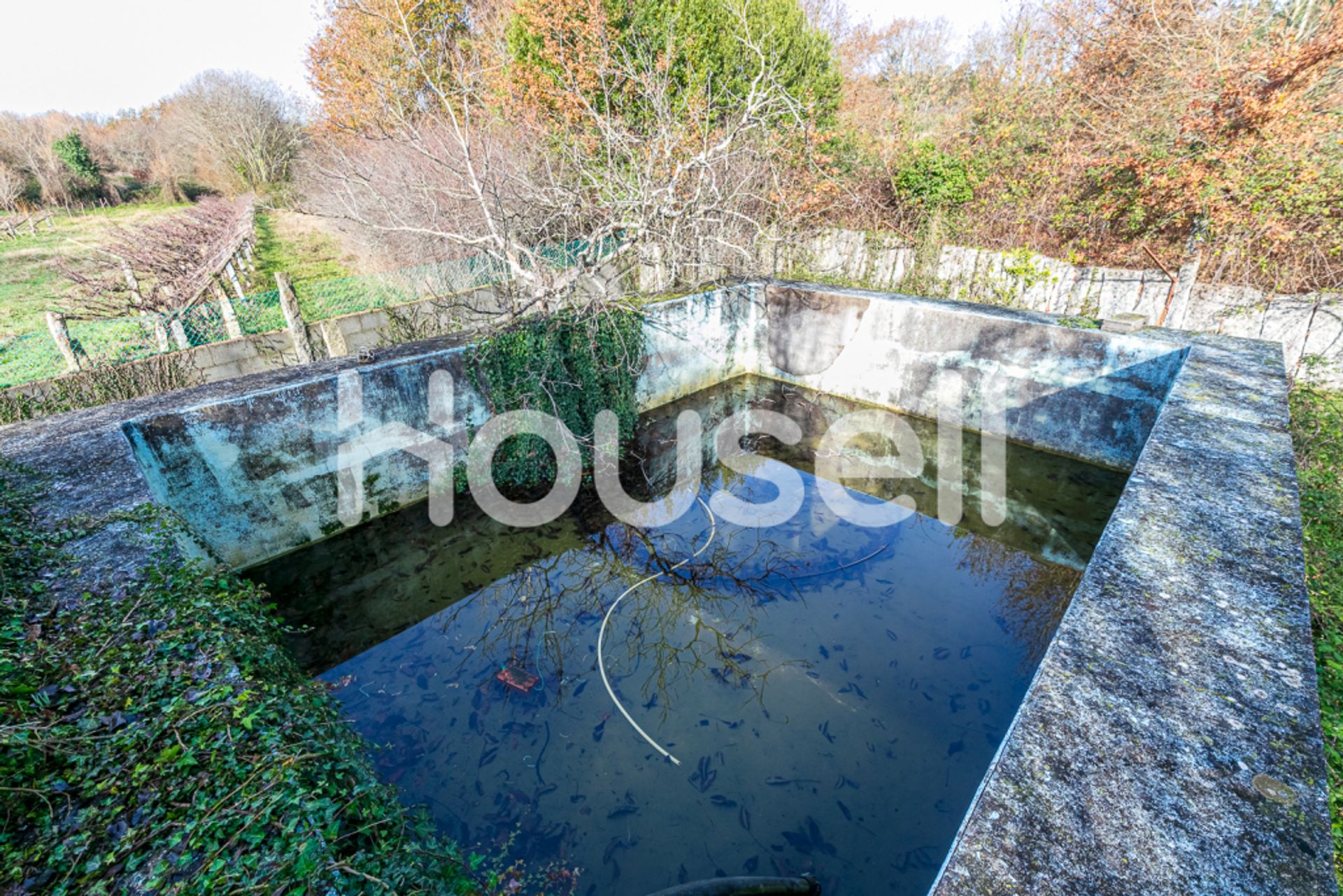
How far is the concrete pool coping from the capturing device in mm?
1233

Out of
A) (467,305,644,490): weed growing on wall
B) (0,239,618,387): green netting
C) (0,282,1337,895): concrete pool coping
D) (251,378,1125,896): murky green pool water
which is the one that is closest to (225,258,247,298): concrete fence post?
(0,239,618,387): green netting

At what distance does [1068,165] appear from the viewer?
8922 mm

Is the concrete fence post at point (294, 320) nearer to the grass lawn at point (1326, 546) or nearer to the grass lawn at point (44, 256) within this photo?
the grass lawn at point (44, 256)

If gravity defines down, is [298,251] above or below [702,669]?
above

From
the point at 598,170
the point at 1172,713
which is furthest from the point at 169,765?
the point at 598,170

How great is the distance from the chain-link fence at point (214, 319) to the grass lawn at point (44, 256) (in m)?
3.15

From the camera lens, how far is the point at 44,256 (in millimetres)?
14258

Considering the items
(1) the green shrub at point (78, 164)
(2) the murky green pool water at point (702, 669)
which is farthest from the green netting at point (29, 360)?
(1) the green shrub at point (78, 164)

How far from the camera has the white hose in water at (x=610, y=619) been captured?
3322 mm

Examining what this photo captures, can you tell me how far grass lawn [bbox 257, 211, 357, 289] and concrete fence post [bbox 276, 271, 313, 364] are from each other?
450 centimetres

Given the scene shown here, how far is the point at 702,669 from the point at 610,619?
0.82 metres

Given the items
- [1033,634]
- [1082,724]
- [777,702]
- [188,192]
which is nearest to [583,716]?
[777,702]

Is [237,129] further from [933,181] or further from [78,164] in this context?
[933,181]

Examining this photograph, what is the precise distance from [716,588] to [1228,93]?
29.5 feet
